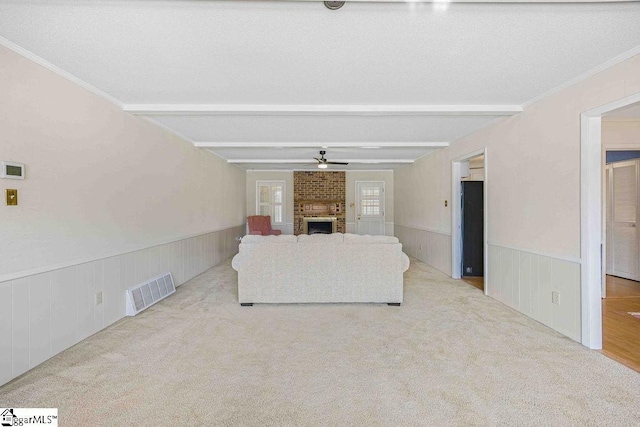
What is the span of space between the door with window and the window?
7.55 ft

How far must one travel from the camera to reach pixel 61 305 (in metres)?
2.53

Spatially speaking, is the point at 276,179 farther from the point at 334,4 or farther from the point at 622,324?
the point at 622,324

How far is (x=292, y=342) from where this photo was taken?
2.72m

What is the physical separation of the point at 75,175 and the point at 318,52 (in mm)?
2354

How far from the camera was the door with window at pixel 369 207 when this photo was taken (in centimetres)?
934

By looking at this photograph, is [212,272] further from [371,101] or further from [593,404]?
[593,404]

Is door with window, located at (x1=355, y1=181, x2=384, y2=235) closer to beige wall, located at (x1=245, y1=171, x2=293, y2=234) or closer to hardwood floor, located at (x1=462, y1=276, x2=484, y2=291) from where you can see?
beige wall, located at (x1=245, y1=171, x2=293, y2=234)

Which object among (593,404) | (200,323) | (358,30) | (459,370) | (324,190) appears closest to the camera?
(593,404)

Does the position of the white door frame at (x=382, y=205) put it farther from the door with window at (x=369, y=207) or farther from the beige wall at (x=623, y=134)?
the beige wall at (x=623, y=134)

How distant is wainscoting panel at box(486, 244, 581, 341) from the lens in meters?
2.80

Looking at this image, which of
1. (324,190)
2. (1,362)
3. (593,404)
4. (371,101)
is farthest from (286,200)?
(593,404)

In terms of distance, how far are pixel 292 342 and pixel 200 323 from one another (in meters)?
1.08

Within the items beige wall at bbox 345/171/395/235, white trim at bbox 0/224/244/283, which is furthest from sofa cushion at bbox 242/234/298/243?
beige wall at bbox 345/171/395/235

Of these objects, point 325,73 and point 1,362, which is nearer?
point 1,362
